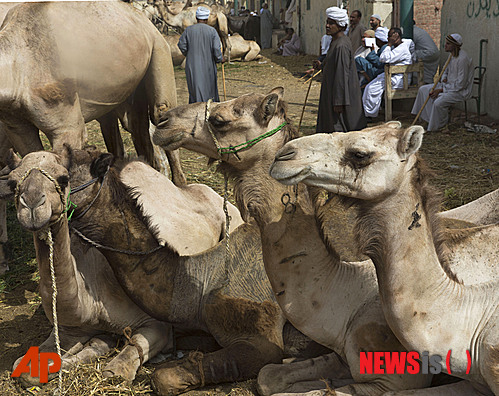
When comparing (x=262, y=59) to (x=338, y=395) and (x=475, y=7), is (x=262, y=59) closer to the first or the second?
(x=475, y=7)

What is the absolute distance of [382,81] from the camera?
12.2 meters

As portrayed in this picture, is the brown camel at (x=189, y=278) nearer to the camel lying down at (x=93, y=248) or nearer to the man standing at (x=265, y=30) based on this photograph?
the camel lying down at (x=93, y=248)

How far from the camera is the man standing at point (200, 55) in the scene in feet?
31.4

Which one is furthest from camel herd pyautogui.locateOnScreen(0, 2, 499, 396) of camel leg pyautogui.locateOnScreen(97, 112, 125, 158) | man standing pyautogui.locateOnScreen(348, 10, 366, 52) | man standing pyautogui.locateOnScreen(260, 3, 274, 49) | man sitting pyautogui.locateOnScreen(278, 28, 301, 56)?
man standing pyautogui.locateOnScreen(260, 3, 274, 49)

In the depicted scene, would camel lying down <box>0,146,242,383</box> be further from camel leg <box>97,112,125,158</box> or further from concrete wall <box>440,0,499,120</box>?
concrete wall <box>440,0,499,120</box>

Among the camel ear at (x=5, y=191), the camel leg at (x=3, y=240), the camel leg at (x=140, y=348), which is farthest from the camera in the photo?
the camel leg at (x=3, y=240)

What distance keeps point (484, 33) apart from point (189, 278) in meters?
9.43

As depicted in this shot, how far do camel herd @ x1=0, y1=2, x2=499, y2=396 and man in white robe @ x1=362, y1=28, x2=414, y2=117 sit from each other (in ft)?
24.9

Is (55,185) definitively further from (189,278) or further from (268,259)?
(268,259)

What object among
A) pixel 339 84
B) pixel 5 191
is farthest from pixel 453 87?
pixel 5 191

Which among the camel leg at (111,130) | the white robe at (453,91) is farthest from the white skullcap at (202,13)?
the white robe at (453,91)

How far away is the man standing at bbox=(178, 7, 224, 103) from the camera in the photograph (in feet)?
31.4

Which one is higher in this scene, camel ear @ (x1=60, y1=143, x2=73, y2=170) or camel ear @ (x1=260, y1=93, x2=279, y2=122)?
camel ear @ (x1=260, y1=93, x2=279, y2=122)

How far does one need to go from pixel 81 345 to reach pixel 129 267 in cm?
68
